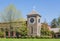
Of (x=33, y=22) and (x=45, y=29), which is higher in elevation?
(x=33, y=22)

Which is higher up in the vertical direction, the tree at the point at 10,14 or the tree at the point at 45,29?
the tree at the point at 10,14

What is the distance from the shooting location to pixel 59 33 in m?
85.7

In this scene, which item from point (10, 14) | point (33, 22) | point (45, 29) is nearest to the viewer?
point (10, 14)

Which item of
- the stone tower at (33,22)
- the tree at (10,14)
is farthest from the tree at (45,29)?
the tree at (10,14)

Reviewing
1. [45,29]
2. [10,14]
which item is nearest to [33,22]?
[45,29]

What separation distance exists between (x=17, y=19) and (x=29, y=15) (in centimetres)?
2367

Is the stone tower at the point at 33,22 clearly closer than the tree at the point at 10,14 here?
No

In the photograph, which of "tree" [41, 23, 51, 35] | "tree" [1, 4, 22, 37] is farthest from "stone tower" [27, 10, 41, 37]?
"tree" [1, 4, 22, 37]

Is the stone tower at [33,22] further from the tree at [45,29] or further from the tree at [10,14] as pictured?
the tree at [10,14]

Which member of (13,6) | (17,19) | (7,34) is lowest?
(7,34)

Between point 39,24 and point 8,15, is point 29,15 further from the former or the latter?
point 8,15

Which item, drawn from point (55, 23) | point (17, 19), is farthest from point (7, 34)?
point (55, 23)

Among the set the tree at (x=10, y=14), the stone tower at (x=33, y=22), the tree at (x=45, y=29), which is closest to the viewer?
the tree at (x=10, y=14)

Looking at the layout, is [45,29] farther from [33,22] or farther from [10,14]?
[10,14]
